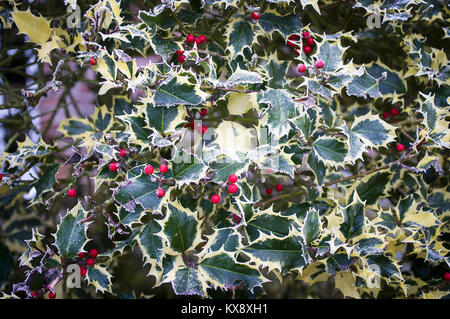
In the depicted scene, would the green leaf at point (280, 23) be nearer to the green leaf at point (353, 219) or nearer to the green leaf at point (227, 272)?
the green leaf at point (353, 219)

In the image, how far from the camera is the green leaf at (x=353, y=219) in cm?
113

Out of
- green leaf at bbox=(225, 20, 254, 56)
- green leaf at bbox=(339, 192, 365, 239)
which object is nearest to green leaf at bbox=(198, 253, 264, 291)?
green leaf at bbox=(339, 192, 365, 239)

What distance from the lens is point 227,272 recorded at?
3.56 ft

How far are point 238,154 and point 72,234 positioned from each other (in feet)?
1.68

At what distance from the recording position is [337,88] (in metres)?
1.12

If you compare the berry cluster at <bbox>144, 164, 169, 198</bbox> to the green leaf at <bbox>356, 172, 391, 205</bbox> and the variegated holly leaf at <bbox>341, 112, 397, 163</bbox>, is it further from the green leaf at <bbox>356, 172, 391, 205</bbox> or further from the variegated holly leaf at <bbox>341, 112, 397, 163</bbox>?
the green leaf at <bbox>356, 172, 391, 205</bbox>

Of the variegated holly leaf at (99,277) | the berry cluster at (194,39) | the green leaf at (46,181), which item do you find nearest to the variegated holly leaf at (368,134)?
the berry cluster at (194,39)

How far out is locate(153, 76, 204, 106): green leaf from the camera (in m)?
1.08

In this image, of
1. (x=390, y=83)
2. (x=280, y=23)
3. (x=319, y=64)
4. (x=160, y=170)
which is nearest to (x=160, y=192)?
(x=160, y=170)

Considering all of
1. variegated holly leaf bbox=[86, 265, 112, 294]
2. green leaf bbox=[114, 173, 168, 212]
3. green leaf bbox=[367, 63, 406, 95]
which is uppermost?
green leaf bbox=[367, 63, 406, 95]

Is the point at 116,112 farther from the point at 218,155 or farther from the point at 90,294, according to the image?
the point at 90,294

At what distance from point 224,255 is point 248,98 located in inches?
16.3

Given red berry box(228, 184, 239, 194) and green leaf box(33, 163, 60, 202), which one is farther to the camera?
green leaf box(33, 163, 60, 202)

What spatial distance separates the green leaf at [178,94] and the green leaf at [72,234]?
0.39 m
